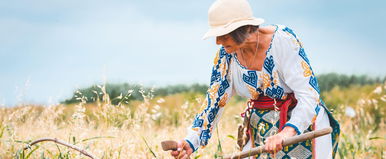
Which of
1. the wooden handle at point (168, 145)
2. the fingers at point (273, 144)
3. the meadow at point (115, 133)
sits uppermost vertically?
the fingers at point (273, 144)

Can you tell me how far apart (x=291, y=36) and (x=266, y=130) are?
620 mm

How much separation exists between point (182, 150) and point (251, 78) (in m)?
0.60

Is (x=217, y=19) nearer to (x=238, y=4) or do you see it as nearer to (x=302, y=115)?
(x=238, y=4)

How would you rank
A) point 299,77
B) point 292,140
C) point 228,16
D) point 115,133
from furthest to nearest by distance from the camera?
point 115,133 < point 299,77 < point 228,16 < point 292,140

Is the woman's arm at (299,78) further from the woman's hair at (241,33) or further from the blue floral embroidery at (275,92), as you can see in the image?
the woman's hair at (241,33)

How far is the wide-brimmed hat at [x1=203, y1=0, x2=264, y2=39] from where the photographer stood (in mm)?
2631

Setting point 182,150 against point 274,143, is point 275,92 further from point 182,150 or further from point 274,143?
point 182,150

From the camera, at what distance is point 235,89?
10.3 feet

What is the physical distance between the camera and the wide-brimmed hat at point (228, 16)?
2.63 m

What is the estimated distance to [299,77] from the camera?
2801 millimetres

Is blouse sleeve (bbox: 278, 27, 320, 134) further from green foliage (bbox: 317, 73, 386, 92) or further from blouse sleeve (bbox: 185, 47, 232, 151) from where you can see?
green foliage (bbox: 317, 73, 386, 92)

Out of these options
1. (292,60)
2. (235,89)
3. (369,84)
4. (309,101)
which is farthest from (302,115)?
(369,84)

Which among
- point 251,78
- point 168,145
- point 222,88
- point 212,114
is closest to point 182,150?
point 168,145

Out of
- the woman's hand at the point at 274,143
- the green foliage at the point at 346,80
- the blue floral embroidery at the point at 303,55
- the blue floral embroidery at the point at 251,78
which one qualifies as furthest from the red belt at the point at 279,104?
the green foliage at the point at 346,80
